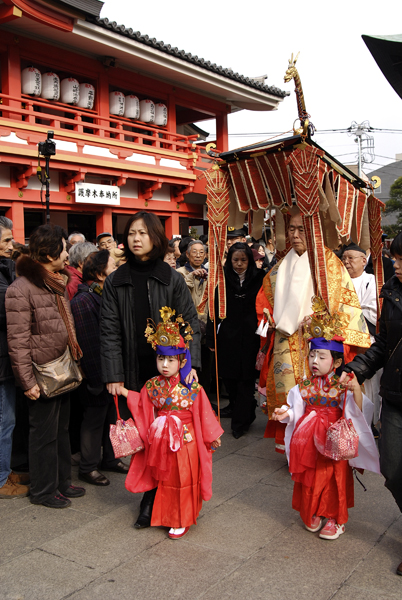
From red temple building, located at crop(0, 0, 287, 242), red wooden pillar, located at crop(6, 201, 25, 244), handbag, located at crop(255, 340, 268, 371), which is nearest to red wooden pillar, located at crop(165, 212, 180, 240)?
red temple building, located at crop(0, 0, 287, 242)

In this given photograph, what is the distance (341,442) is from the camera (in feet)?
9.91

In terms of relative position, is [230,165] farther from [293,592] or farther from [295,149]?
[293,592]

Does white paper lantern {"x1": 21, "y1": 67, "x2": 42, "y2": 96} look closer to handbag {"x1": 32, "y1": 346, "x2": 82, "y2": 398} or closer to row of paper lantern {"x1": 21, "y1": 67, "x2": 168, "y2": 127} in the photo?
row of paper lantern {"x1": 21, "y1": 67, "x2": 168, "y2": 127}

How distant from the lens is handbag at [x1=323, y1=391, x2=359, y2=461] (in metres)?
3.02

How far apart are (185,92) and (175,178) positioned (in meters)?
2.67

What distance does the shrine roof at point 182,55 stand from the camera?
36.0 ft

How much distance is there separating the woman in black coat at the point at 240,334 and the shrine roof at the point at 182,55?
7.74m

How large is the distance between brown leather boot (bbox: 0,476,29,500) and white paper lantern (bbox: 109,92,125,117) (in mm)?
10556

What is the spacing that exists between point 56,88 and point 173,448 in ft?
33.4

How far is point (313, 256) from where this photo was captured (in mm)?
4090

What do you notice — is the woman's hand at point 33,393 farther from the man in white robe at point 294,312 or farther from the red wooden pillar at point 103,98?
the red wooden pillar at point 103,98

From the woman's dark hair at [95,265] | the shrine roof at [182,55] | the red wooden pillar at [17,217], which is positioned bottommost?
the woman's dark hair at [95,265]

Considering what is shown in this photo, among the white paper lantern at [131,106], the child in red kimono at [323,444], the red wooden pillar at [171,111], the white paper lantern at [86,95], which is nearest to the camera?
the child in red kimono at [323,444]

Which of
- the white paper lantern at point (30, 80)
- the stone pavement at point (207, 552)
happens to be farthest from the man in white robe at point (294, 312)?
the white paper lantern at point (30, 80)
